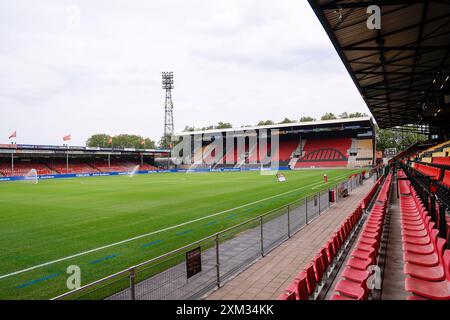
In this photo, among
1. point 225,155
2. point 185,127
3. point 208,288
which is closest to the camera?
point 208,288

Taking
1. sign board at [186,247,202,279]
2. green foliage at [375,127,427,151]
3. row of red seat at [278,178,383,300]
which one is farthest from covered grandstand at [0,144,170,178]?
green foliage at [375,127,427,151]

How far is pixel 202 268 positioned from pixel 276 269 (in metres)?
1.72

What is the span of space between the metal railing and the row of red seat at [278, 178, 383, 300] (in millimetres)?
1947

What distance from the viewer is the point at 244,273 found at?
7.19m

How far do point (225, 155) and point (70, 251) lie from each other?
77255 millimetres

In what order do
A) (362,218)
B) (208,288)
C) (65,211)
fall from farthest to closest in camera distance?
(65,211) → (362,218) → (208,288)

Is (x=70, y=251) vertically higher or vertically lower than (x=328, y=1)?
lower

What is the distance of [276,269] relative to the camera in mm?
7367

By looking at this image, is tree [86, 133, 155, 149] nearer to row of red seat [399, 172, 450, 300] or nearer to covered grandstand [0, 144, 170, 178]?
covered grandstand [0, 144, 170, 178]

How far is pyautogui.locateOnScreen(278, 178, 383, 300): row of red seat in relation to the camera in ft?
14.3

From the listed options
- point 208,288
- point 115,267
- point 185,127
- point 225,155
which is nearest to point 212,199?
point 115,267

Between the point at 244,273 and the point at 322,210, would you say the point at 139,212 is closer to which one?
the point at 322,210
